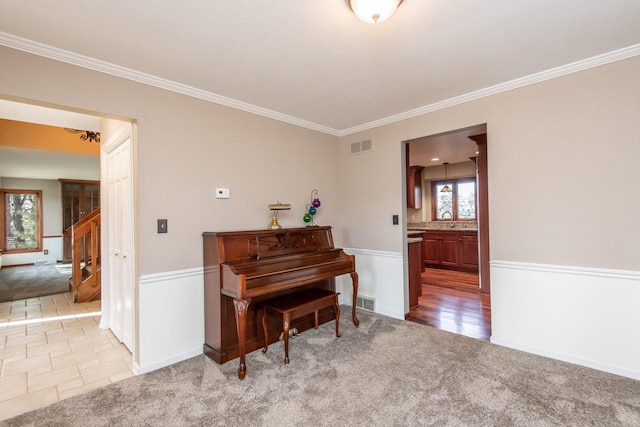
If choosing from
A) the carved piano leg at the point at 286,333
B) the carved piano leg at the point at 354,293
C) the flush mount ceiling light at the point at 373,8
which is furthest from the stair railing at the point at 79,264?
the flush mount ceiling light at the point at 373,8

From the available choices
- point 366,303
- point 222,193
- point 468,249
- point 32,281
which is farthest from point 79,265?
point 468,249

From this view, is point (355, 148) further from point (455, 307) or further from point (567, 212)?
point (455, 307)

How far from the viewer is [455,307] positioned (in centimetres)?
401

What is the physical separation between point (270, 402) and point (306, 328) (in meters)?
1.28

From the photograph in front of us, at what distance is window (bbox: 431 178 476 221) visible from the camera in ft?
23.4

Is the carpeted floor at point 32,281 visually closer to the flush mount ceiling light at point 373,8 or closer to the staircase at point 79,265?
the staircase at point 79,265

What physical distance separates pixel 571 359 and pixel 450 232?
423 centimetres

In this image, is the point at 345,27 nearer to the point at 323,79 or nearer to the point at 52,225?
the point at 323,79

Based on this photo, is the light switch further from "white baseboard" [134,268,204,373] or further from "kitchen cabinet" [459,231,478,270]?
"kitchen cabinet" [459,231,478,270]

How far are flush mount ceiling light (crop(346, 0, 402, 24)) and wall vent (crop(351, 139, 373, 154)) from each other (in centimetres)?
223

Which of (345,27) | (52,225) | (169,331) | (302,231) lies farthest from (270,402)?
(52,225)

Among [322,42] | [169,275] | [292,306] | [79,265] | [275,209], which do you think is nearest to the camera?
[322,42]

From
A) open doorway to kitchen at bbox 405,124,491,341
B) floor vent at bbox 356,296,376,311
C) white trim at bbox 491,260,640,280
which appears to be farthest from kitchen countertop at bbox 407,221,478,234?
white trim at bbox 491,260,640,280

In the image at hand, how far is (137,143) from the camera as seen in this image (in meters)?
2.44
